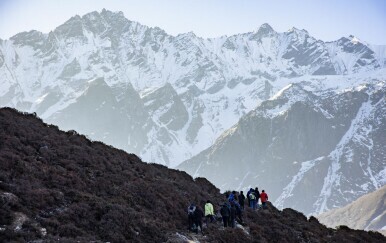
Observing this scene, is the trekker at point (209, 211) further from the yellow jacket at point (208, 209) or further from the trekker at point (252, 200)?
the trekker at point (252, 200)

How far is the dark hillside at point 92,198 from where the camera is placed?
24844 mm

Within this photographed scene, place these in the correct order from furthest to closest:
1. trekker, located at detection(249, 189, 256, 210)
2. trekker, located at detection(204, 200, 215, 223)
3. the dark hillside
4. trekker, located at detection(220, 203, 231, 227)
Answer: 1. trekker, located at detection(249, 189, 256, 210)
2. trekker, located at detection(204, 200, 215, 223)
3. trekker, located at detection(220, 203, 231, 227)
4. the dark hillside

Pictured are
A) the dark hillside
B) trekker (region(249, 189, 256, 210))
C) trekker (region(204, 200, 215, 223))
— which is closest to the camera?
the dark hillside

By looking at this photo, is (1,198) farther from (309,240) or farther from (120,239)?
(309,240)

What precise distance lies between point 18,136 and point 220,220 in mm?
15493

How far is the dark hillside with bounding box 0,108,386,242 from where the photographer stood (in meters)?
24.8

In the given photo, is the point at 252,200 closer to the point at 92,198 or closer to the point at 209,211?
the point at 209,211

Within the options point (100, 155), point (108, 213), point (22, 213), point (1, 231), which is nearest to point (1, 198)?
point (22, 213)

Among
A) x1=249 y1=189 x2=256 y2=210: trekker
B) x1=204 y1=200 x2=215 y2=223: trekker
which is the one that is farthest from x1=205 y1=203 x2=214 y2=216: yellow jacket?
x1=249 y1=189 x2=256 y2=210: trekker

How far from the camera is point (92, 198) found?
28906mm

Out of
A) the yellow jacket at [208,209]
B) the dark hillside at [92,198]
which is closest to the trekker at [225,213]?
the dark hillside at [92,198]

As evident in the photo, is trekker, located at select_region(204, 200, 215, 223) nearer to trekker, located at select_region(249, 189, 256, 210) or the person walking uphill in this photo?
the person walking uphill

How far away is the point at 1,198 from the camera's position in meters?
24.5

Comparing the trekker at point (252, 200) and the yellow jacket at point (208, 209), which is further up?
the trekker at point (252, 200)
